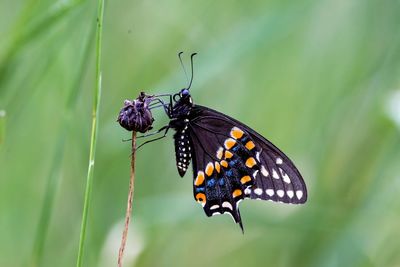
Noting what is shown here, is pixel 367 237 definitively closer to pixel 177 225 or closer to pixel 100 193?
pixel 177 225

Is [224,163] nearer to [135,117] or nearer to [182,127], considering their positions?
[182,127]

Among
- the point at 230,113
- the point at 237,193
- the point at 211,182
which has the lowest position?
the point at 237,193

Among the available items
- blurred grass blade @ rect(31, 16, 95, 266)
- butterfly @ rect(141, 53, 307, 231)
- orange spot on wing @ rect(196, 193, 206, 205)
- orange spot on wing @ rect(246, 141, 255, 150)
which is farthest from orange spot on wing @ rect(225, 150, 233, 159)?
blurred grass blade @ rect(31, 16, 95, 266)

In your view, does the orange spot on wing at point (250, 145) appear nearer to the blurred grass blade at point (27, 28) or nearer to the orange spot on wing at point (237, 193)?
the orange spot on wing at point (237, 193)

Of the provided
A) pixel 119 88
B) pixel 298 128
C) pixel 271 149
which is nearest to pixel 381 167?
pixel 271 149

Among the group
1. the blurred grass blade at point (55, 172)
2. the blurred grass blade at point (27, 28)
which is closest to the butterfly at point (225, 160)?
the blurred grass blade at point (55, 172)

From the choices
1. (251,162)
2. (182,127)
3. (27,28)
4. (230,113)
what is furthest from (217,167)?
(27,28)
